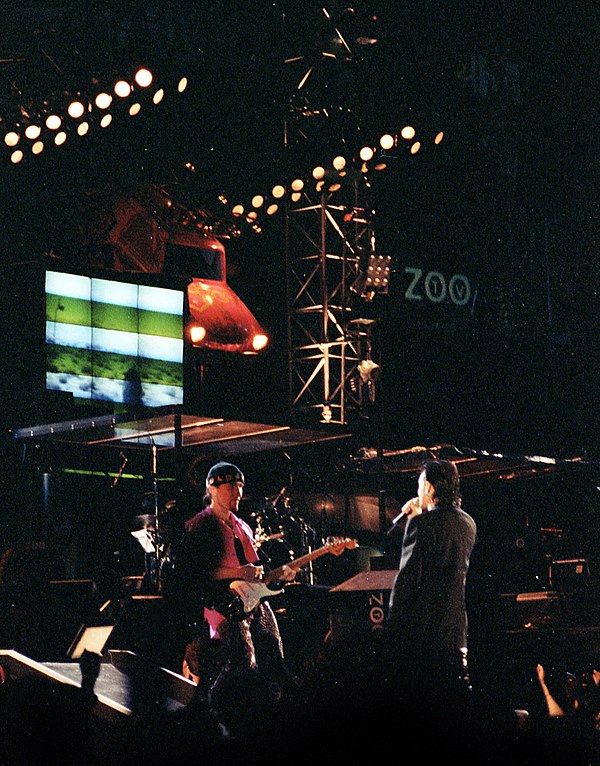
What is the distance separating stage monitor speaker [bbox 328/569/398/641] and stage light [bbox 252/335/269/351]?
6.71m

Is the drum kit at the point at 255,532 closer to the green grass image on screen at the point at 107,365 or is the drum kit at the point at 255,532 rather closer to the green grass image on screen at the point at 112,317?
the green grass image on screen at the point at 107,365

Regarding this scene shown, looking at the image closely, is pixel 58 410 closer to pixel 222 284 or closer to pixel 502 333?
pixel 222 284

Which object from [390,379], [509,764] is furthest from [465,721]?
[390,379]

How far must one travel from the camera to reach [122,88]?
9.85 meters

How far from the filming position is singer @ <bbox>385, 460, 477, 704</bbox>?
224 inches

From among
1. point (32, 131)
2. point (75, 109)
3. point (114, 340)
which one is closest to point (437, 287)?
point (114, 340)

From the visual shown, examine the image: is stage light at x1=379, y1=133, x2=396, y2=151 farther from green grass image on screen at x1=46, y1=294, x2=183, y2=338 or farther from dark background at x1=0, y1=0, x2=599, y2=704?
green grass image on screen at x1=46, y1=294, x2=183, y2=338

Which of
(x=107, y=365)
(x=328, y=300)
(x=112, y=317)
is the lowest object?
(x=107, y=365)

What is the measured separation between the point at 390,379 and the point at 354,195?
311 centimetres

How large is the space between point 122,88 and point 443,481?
5280 mm

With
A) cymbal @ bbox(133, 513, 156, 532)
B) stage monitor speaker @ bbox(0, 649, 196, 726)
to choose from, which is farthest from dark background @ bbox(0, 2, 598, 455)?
stage monitor speaker @ bbox(0, 649, 196, 726)

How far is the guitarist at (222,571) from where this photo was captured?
717cm

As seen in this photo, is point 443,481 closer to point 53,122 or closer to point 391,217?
point 53,122

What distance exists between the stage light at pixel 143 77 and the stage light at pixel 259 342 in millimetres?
5248
